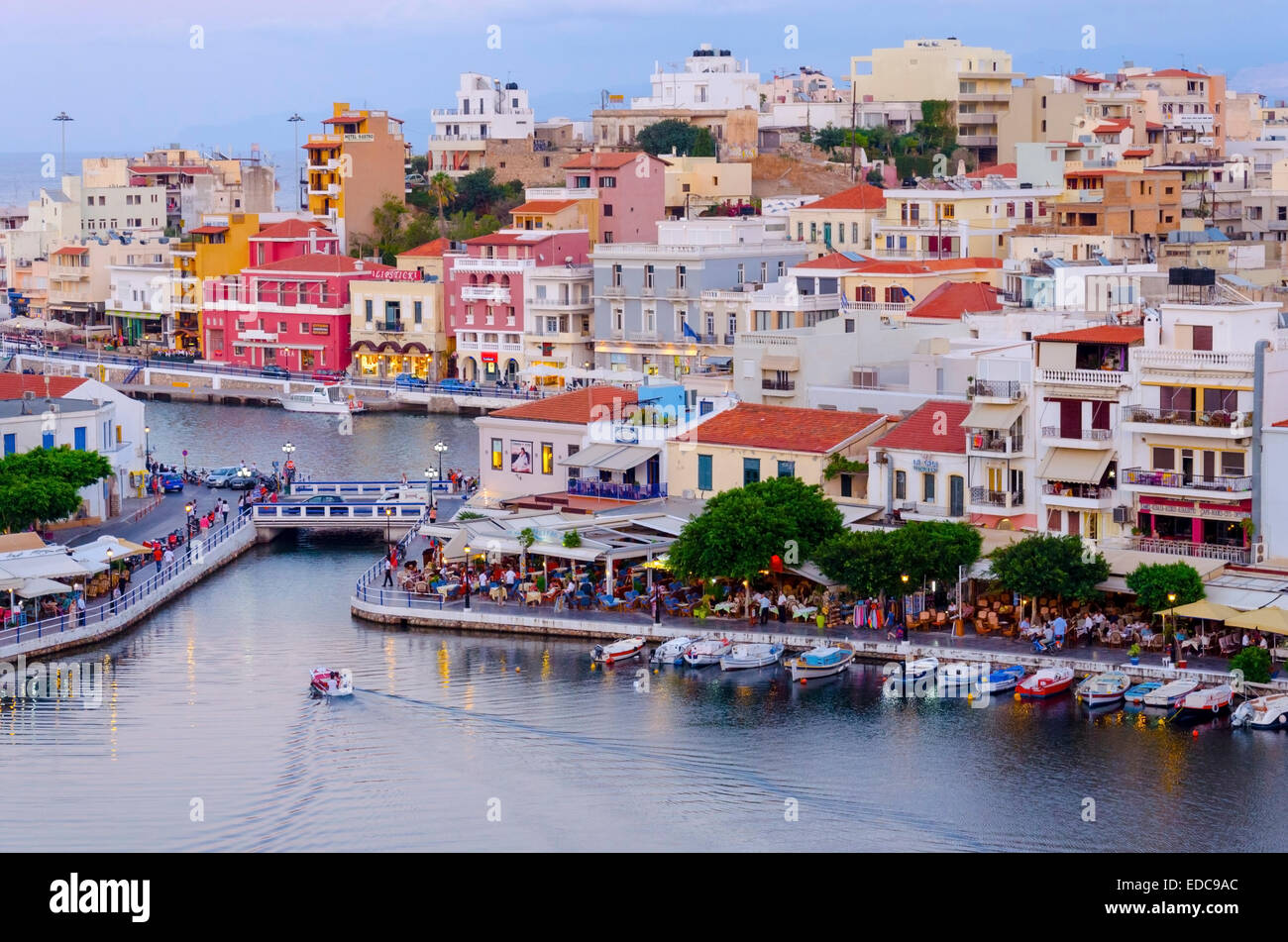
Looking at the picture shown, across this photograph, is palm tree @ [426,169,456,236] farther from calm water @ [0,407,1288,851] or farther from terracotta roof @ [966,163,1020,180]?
calm water @ [0,407,1288,851]

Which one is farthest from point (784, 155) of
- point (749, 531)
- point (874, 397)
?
A: point (749, 531)

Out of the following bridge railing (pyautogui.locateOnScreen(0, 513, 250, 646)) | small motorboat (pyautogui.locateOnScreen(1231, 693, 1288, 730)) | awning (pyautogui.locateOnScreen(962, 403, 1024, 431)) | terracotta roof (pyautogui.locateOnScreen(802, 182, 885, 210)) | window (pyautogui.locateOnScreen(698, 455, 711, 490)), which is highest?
terracotta roof (pyautogui.locateOnScreen(802, 182, 885, 210))

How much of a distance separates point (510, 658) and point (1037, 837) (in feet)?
39.2

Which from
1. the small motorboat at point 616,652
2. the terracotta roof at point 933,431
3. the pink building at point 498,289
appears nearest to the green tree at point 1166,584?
the terracotta roof at point 933,431

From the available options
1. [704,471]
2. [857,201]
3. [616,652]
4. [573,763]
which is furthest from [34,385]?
[857,201]

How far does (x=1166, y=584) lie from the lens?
1487 inches

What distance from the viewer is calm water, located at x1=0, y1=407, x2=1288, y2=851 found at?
30.9 metres

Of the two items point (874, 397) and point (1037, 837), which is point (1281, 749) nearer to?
point (1037, 837)

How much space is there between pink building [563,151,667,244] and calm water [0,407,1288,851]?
138ft

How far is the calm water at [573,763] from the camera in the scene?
30938mm

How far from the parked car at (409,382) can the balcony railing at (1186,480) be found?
42284mm

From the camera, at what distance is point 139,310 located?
96.0m

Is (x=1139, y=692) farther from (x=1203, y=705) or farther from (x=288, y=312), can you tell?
(x=288, y=312)

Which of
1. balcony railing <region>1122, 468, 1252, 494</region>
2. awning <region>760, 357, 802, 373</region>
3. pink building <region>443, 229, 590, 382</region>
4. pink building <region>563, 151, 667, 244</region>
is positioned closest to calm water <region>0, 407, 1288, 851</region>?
balcony railing <region>1122, 468, 1252, 494</region>
